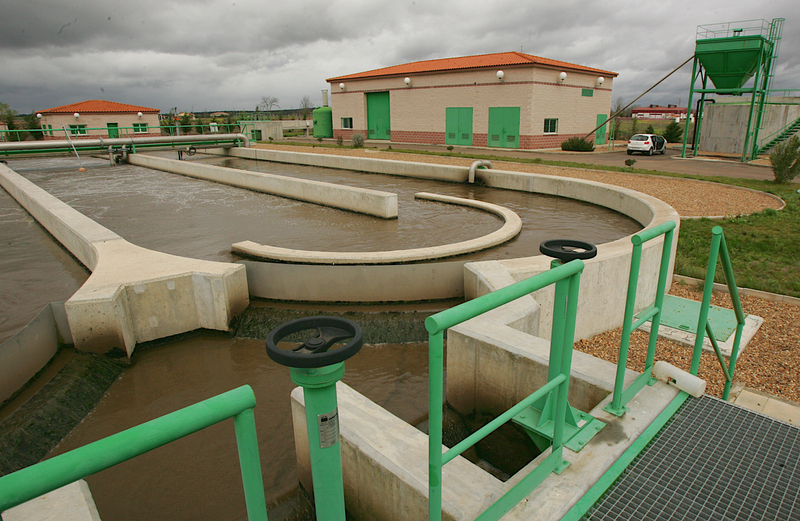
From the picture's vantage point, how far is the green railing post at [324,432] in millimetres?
1896

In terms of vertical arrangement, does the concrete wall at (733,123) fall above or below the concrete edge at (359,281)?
above

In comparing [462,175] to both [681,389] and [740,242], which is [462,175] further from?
[681,389]

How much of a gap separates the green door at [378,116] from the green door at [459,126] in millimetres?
5402

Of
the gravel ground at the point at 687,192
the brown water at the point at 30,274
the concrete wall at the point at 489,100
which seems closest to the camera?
the brown water at the point at 30,274

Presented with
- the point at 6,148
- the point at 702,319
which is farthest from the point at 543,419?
the point at 6,148

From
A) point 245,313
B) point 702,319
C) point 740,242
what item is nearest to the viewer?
point 702,319

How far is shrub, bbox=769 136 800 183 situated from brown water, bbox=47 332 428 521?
48.2 ft

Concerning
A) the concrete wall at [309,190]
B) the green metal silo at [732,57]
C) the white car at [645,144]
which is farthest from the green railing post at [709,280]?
the white car at [645,144]

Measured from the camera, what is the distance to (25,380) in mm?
5145

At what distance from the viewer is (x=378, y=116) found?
36594 mm

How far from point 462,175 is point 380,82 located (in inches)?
888

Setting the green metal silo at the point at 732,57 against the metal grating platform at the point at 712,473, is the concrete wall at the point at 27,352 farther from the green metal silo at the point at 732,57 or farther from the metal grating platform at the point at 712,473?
the green metal silo at the point at 732,57

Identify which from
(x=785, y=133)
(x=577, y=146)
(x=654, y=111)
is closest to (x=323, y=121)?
(x=577, y=146)

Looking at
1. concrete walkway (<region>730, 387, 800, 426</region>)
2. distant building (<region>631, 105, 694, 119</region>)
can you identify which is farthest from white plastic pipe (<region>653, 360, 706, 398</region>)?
distant building (<region>631, 105, 694, 119</region>)
